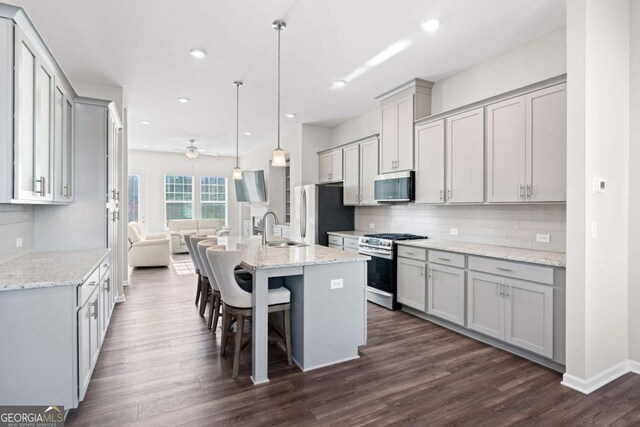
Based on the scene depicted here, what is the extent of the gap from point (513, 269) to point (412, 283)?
1276 mm

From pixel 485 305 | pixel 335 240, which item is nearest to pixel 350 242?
pixel 335 240

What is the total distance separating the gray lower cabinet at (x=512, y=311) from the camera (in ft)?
9.00

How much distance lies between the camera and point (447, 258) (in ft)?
11.7

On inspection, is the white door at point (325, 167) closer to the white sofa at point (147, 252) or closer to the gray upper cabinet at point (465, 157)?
the gray upper cabinet at point (465, 157)

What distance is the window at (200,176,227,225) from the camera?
10605 mm

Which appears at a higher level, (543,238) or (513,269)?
(543,238)

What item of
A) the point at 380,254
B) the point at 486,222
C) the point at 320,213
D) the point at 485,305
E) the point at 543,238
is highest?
the point at 320,213

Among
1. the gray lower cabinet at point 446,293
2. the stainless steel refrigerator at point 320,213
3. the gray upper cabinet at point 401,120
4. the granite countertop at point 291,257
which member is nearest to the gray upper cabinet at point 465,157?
the gray upper cabinet at point 401,120

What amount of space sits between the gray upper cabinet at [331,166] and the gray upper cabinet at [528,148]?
2.91 metres

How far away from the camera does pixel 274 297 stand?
2740mm

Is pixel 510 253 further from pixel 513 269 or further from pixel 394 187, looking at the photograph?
pixel 394 187

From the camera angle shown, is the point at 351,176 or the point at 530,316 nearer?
the point at 530,316

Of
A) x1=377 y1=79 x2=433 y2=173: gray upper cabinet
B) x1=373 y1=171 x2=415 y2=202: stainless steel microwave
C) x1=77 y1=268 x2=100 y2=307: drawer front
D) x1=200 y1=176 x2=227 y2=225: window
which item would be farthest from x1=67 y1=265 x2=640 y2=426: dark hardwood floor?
x1=200 y1=176 x2=227 y2=225: window

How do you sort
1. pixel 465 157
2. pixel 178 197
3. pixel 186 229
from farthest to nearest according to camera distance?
pixel 178 197
pixel 186 229
pixel 465 157
